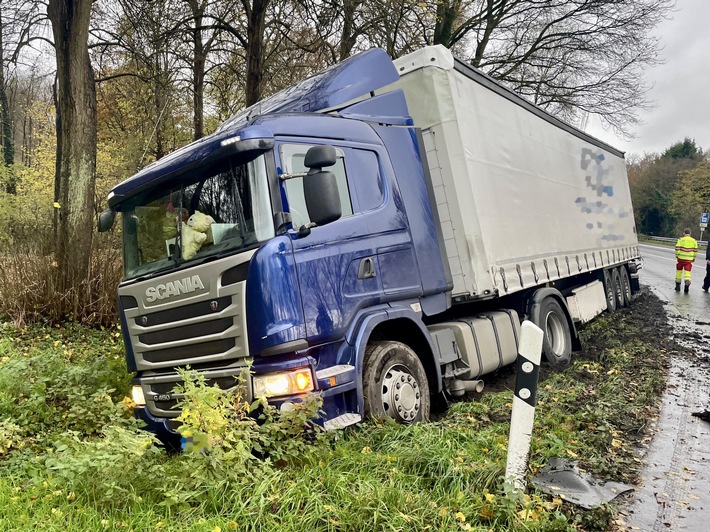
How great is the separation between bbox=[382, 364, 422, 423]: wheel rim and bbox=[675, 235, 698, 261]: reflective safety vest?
1418cm

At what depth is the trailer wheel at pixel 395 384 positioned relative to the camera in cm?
423

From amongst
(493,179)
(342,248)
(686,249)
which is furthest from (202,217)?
(686,249)

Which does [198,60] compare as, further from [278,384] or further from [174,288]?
[278,384]

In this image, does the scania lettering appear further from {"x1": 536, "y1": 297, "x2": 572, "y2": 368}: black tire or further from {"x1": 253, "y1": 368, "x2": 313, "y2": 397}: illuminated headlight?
{"x1": 536, "y1": 297, "x2": 572, "y2": 368}: black tire

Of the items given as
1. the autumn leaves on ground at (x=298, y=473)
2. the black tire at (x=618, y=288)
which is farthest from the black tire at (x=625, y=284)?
the autumn leaves on ground at (x=298, y=473)

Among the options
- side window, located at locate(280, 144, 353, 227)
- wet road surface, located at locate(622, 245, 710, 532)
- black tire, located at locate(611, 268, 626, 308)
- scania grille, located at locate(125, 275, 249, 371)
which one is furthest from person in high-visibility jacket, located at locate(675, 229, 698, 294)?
scania grille, located at locate(125, 275, 249, 371)

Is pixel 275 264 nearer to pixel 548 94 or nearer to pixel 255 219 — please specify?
pixel 255 219

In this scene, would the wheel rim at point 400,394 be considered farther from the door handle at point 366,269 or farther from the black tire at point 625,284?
the black tire at point 625,284

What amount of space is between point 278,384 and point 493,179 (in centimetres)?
367

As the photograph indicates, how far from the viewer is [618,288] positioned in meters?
12.4

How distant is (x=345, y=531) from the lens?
2.78 meters

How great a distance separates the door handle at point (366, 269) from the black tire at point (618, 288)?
30.1 ft

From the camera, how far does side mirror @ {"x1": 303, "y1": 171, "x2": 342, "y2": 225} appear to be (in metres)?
3.86

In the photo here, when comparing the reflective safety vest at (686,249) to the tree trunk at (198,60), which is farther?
the reflective safety vest at (686,249)
